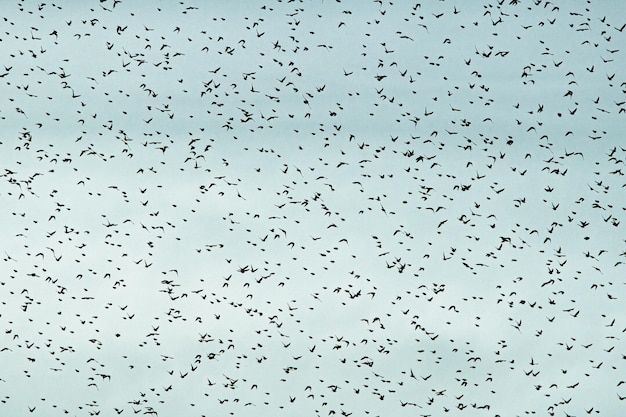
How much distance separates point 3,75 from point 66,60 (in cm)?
336

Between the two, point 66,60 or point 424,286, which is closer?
point 66,60

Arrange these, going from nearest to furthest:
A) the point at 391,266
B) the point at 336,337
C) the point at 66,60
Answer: the point at 66,60 → the point at 391,266 → the point at 336,337

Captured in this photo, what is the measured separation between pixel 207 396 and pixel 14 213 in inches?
410

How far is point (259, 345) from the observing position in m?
44.8

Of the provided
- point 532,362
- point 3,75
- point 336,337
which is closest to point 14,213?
point 3,75

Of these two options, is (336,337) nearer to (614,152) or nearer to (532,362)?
(532,362)

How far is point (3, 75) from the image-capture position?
40.8 m

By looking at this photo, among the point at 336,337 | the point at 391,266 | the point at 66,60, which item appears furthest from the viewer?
the point at 336,337

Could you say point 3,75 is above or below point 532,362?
above

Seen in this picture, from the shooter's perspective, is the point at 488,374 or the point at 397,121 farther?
the point at 488,374

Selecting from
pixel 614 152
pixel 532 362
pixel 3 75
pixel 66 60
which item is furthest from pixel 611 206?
pixel 3 75

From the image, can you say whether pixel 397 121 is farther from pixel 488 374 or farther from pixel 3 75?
pixel 3 75

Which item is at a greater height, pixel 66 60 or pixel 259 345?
pixel 66 60

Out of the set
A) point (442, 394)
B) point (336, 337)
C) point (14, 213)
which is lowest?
point (442, 394)
